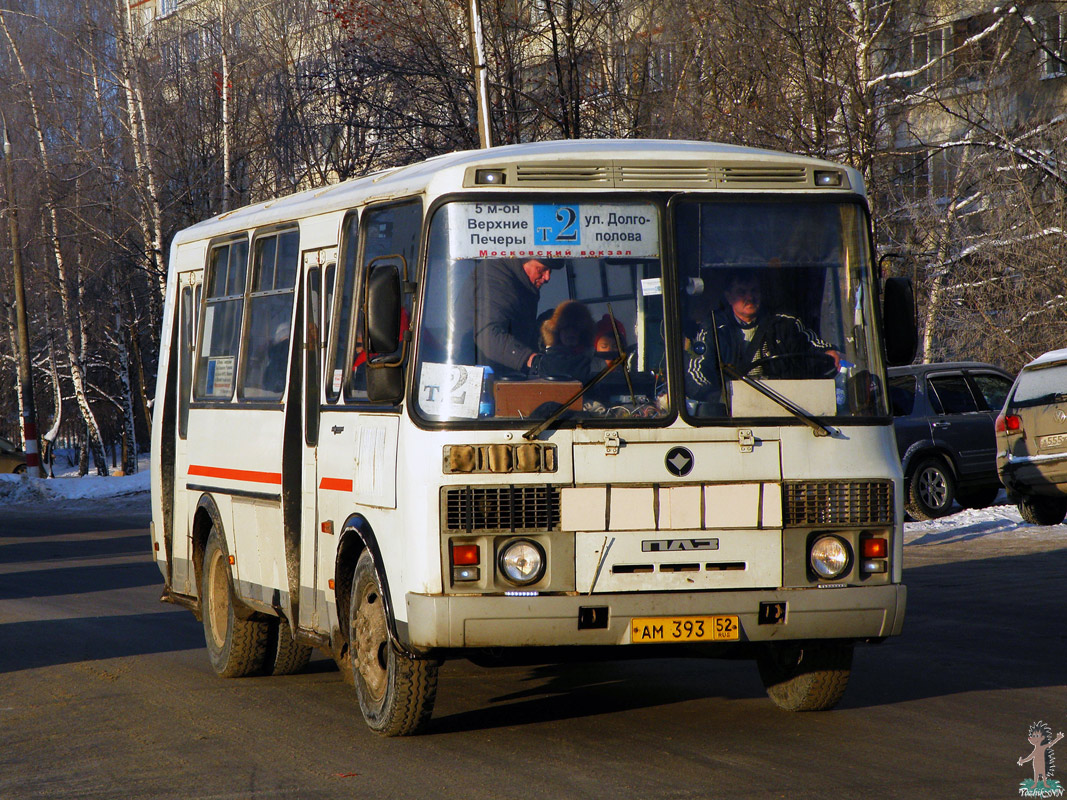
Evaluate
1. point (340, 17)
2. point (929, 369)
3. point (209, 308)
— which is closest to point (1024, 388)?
point (929, 369)

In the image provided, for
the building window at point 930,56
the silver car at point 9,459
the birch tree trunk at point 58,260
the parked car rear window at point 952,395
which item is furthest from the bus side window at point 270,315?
the silver car at point 9,459

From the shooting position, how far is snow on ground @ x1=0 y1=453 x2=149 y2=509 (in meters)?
32.2

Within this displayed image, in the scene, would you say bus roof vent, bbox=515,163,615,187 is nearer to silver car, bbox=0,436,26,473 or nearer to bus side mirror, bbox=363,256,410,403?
bus side mirror, bbox=363,256,410,403

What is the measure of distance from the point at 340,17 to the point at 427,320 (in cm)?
2109

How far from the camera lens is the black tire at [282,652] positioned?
9.16 m

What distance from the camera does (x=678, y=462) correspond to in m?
6.56

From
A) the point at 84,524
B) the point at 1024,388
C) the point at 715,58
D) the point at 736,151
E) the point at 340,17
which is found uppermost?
the point at 340,17

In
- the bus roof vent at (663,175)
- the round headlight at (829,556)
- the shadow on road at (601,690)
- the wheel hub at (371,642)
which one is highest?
the bus roof vent at (663,175)

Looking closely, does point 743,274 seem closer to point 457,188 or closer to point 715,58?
point 457,188

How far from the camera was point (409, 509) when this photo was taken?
6.50 m

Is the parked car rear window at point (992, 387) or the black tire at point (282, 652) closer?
the black tire at point (282, 652)

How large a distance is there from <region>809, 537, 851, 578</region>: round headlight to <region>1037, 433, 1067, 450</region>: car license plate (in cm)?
1027

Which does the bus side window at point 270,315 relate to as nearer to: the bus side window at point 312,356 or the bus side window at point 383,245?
the bus side window at point 312,356

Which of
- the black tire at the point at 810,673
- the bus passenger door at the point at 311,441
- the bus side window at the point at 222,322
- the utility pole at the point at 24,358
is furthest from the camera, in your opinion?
the utility pole at the point at 24,358
